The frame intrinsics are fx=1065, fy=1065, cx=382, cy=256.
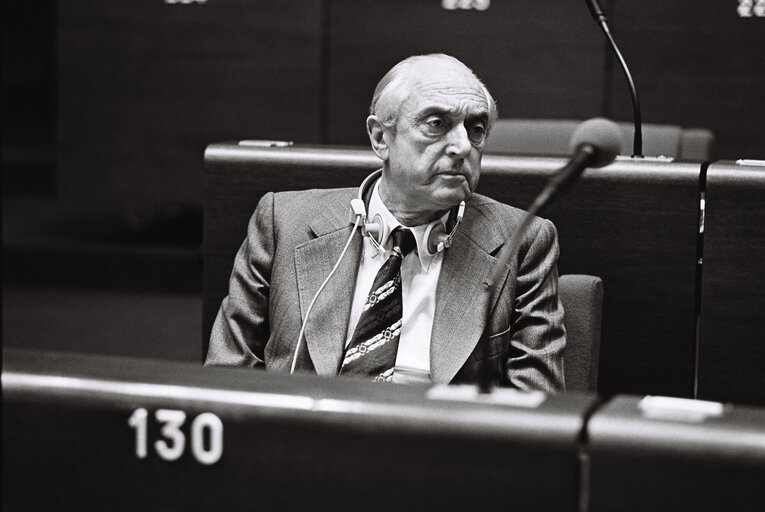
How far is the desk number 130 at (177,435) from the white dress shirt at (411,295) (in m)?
1.03

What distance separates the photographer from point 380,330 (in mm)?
1813

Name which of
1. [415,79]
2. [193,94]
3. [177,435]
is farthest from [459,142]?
[193,94]

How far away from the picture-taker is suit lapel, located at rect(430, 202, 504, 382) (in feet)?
5.85

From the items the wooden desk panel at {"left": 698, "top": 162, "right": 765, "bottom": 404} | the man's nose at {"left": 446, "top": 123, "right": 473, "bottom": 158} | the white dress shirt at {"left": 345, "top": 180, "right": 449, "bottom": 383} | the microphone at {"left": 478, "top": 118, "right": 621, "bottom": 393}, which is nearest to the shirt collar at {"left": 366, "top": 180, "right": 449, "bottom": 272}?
the white dress shirt at {"left": 345, "top": 180, "right": 449, "bottom": 383}

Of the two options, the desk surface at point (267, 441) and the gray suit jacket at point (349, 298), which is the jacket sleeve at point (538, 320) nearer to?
the gray suit jacket at point (349, 298)

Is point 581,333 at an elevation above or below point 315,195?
below

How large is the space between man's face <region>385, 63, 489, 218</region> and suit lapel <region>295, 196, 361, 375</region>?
14cm

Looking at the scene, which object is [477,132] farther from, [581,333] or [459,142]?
[581,333]

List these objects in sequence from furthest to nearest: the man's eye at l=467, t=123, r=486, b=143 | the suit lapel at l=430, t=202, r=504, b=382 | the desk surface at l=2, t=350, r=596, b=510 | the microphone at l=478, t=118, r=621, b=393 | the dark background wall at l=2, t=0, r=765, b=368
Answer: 1. the dark background wall at l=2, t=0, r=765, b=368
2. the man's eye at l=467, t=123, r=486, b=143
3. the suit lapel at l=430, t=202, r=504, b=382
4. the microphone at l=478, t=118, r=621, b=393
5. the desk surface at l=2, t=350, r=596, b=510

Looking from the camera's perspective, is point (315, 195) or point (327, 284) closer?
point (327, 284)

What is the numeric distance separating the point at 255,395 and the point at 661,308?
4.52 ft

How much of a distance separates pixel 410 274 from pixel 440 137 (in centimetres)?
25

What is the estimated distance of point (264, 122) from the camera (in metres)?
5.00

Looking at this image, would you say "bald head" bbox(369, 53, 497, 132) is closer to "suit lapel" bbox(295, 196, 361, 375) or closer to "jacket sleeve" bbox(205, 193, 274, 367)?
"suit lapel" bbox(295, 196, 361, 375)
